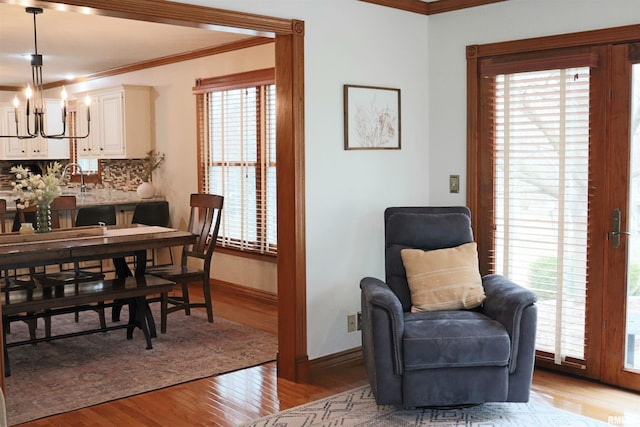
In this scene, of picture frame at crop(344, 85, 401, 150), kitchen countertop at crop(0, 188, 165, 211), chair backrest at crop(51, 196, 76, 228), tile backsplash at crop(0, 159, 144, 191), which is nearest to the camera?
picture frame at crop(344, 85, 401, 150)

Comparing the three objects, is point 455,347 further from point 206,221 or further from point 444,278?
point 206,221

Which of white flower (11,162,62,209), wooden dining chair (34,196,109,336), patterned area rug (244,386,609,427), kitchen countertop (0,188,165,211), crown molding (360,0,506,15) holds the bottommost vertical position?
Answer: patterned area rug (244,386,609,427)

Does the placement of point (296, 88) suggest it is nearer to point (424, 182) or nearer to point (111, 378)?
point (424, 182)

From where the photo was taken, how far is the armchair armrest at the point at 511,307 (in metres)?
3.71

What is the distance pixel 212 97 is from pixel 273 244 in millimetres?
1702

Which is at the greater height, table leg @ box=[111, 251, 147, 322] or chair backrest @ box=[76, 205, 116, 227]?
chair backrest @ box=[76, 205, 116, 227]

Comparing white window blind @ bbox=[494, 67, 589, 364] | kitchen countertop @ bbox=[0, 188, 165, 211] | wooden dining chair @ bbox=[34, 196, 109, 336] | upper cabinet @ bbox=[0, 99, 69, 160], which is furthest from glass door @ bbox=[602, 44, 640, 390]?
upper cabinet @ bbox=[0, 99, 69, 160]

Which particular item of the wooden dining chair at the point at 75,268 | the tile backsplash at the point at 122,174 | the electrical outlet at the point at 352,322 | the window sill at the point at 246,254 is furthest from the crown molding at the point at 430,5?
the tile backsplash at the point at 122,174

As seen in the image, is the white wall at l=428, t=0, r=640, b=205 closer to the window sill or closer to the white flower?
the window sill

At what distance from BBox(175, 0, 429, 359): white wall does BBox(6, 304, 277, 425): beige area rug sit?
2.41 ft

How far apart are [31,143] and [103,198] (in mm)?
2831

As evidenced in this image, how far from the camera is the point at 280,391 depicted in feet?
14.0

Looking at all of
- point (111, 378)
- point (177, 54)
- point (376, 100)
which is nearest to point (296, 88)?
point (376, 100)

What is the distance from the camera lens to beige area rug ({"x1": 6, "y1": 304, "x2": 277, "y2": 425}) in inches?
166
